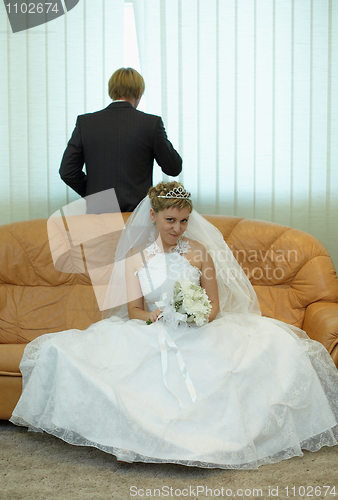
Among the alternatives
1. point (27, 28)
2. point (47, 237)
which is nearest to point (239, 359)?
point (47, 237)

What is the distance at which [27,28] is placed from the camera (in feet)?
11.8

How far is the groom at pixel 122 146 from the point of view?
292 cm

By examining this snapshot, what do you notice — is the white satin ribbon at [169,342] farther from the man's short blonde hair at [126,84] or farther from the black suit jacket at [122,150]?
the man's short blonde hair at [126,84]

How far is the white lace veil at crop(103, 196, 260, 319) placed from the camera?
8.56 ft

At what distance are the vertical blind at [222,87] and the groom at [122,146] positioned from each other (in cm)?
64

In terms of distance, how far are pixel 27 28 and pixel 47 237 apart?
1.79 m

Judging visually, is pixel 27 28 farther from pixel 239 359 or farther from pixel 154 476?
pixel 154 476

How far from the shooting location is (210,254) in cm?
A: 262

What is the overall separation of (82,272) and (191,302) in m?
1.15

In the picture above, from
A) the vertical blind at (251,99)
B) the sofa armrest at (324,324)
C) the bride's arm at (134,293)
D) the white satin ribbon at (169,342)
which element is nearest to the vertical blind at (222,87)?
the vertical blind at (251,99)

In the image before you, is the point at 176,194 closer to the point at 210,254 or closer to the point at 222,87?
the point at 210,254

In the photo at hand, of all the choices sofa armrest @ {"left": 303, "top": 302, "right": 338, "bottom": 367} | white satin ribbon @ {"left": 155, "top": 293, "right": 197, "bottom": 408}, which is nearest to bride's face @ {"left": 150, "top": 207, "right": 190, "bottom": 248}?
white satin ribbon @ {"left": 155, "top": 293, "right": 197, "bottom": 408}

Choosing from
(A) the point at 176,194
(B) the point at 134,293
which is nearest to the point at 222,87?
(A) the point at 176,194

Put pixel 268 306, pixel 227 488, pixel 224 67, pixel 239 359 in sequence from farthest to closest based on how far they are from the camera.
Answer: pixel 224 67 → pixel 268 306 → pixel 239 359 → pixel 227 488
